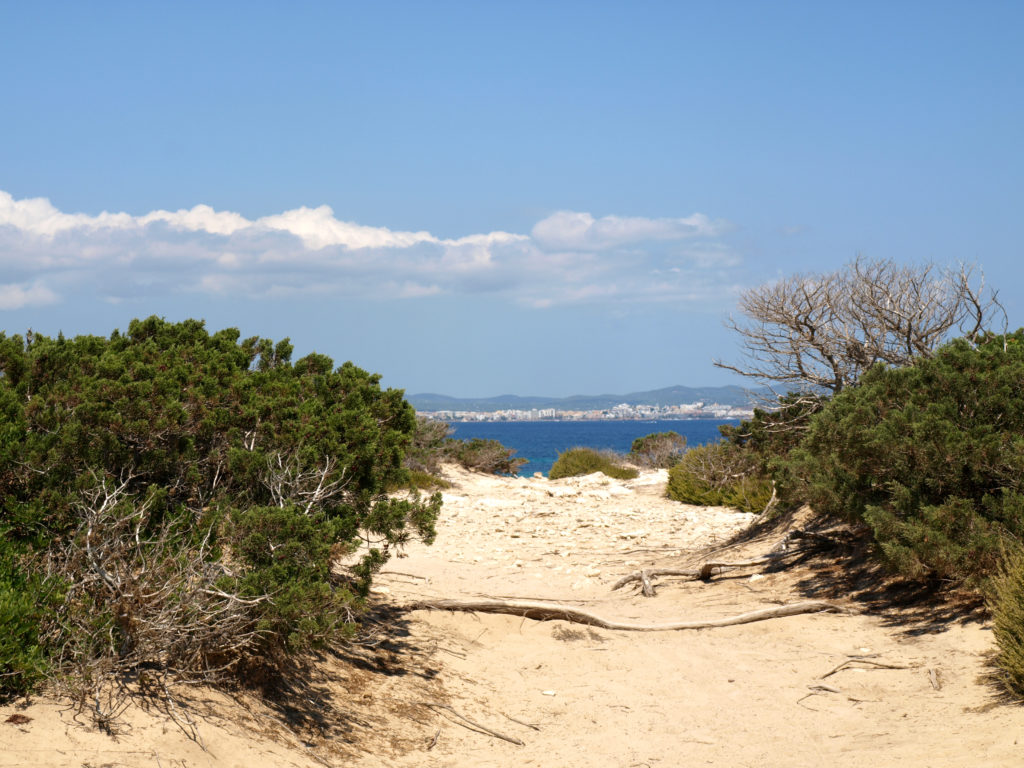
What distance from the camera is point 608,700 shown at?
7.00 metres

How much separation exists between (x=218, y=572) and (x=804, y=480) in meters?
7.19

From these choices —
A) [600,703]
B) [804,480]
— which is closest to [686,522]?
[804,480]

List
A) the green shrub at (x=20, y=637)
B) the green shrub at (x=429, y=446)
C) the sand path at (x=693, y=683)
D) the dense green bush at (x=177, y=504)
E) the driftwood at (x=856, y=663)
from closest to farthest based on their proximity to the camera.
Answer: the green shrub at (x=20, y=637) → the dense green bush at (x=177, y=504) → the sand path at (x=693, y=683) → the driftwood at (x=856, y=663) → the green shrub at (x=429, y=446)

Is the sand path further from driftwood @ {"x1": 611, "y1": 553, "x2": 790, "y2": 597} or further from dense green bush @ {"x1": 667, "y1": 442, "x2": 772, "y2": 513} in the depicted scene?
dense green bush @ {"x1": 667, "y1": 442, "x2": 772, "y2": 513}

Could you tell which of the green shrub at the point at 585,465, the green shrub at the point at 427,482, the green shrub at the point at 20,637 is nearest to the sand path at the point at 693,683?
the green shrub at the point at 20,637

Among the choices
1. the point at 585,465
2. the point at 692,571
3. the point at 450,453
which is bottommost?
the point at 585,465

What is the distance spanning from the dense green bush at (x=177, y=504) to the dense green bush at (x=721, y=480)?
34.3 feet

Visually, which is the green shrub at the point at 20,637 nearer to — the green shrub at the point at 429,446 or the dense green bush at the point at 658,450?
the green shrub at the point at 429,446

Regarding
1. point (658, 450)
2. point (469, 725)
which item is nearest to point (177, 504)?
point (469, 725)

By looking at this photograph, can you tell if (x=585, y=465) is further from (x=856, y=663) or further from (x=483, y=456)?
(x=856, y=663)

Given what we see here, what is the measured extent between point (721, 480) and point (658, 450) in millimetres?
13735

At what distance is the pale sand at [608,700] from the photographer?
4832 millimetres

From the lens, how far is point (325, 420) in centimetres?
659

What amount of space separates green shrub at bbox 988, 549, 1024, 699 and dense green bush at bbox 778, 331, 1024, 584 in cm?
115
